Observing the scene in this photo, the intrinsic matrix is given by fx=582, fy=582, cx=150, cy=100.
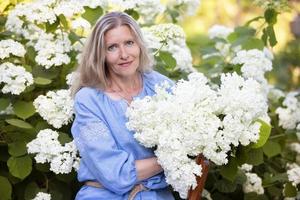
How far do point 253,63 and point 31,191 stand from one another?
4.78ft

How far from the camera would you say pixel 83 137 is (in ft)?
8.52

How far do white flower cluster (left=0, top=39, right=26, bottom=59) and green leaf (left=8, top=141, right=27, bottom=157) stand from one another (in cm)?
48

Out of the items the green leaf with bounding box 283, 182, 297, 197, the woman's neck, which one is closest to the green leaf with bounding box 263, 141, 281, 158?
the green leaf with bounding box 283, 182, 297, 197

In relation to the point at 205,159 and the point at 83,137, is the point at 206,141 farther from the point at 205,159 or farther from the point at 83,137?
the point at 83,137

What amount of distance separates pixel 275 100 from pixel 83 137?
205 centimetres

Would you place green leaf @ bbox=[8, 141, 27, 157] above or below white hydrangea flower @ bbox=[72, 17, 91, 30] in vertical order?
below

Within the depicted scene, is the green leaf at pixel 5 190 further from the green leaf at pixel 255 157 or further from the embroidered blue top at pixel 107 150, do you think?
the green leaf at pixel 255 157

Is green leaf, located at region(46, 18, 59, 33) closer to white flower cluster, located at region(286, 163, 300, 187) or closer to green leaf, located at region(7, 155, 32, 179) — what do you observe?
green leaf, located at region(7, 155, 32, 179)

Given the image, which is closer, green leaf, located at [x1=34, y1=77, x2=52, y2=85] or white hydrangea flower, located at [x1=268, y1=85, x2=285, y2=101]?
green leaf, located at [x1=34, y1=77, x2=52, y2=85]

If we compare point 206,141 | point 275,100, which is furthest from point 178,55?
point 206,141

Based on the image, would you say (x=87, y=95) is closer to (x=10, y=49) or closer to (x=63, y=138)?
(x=63, y=138)

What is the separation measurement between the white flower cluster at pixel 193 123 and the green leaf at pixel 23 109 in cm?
77

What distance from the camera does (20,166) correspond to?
119 inches

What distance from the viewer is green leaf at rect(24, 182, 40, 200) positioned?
3.09 m
